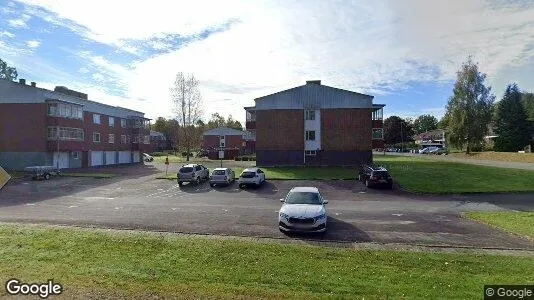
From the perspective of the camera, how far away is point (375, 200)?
2462 centimetres

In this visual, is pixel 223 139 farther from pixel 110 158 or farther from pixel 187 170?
pixel 187 170

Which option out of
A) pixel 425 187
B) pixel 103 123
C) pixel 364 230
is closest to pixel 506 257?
pixel 364 230

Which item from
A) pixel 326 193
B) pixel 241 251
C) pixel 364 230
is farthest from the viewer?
pixel 326 193

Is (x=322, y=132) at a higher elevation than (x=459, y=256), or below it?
higher

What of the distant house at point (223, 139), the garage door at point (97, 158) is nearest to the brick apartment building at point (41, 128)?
the garage door at point (97, 158)

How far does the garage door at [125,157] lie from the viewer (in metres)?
62.6

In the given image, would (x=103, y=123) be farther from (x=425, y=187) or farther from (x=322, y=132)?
(x=425, y=187)

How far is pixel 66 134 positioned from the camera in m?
47.0

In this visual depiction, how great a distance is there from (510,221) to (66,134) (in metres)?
47.5

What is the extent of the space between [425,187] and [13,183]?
35096 millimetres

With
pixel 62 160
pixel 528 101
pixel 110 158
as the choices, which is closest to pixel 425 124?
pixel 528 101

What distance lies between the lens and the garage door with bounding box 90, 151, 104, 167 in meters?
53.9

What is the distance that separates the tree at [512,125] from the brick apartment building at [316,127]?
41.6m

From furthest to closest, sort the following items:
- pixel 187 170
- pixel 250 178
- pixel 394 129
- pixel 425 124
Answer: pixel 425 124
pixel 394 129
pixel 187 170
pixel 250 178
